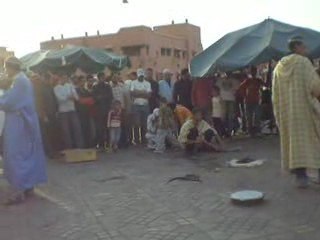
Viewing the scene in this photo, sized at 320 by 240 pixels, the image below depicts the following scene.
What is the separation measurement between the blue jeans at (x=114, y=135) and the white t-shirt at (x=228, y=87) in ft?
8.68

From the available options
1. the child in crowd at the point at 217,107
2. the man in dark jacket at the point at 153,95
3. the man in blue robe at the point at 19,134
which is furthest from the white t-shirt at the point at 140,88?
the man in blue robe at the point at 19,134

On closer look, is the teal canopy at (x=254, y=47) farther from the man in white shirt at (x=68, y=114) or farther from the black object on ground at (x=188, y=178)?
the black object on ground at (x=188, y=178)

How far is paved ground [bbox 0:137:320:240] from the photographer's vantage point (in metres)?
5.73

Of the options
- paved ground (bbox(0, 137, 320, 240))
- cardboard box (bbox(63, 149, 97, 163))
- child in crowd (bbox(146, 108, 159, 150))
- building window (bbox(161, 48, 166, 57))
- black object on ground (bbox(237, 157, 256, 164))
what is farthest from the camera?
building window (bbox(161, 48, 166, 57))

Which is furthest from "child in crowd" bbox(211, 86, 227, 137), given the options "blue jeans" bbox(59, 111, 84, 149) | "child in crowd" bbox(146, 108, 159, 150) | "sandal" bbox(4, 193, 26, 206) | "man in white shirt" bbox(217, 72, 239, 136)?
"sandal" bbox(4, 193, 26, 206)

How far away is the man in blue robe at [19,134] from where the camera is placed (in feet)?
25.1

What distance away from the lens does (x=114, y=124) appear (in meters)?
13.2

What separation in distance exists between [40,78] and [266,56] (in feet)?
16.3

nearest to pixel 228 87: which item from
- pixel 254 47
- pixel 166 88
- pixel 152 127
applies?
pixel 254 47

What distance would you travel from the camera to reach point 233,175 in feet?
29.2

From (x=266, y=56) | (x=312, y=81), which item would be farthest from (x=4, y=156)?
(x=266, y=56)

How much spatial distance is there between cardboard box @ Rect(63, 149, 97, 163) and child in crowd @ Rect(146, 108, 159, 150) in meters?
1.63

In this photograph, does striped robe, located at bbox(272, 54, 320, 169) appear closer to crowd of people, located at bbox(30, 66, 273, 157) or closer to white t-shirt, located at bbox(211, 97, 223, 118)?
crowd of people, located at bbox(30, 66, 273, 157)

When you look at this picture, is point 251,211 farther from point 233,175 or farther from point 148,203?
point 233,175
